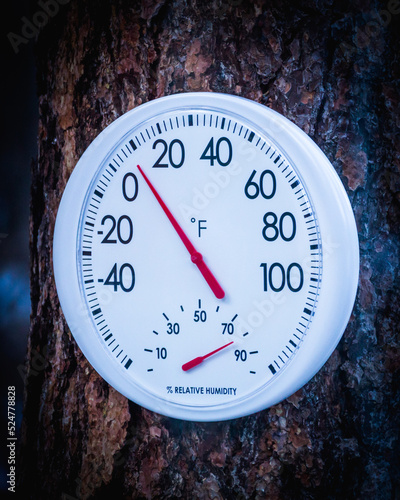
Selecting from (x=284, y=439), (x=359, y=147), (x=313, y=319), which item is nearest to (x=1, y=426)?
(x=284, y=439)

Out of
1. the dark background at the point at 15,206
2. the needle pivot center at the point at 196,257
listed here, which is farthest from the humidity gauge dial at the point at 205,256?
the dark background at the point at 15,206

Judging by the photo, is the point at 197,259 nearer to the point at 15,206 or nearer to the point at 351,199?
the point at 351,199

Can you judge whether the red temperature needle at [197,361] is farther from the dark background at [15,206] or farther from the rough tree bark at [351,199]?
the dark background at [15,206]

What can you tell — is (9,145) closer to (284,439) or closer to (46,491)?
(46,491)

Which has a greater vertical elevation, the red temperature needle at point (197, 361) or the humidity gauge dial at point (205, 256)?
the humidity gauge dial at point (205, 256)

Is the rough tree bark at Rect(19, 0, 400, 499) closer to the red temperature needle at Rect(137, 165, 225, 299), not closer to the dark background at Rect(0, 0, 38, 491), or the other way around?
the red temperature needle at Rect(137, 165, 225, 299)

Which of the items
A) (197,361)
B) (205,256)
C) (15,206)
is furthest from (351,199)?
(15,206)
